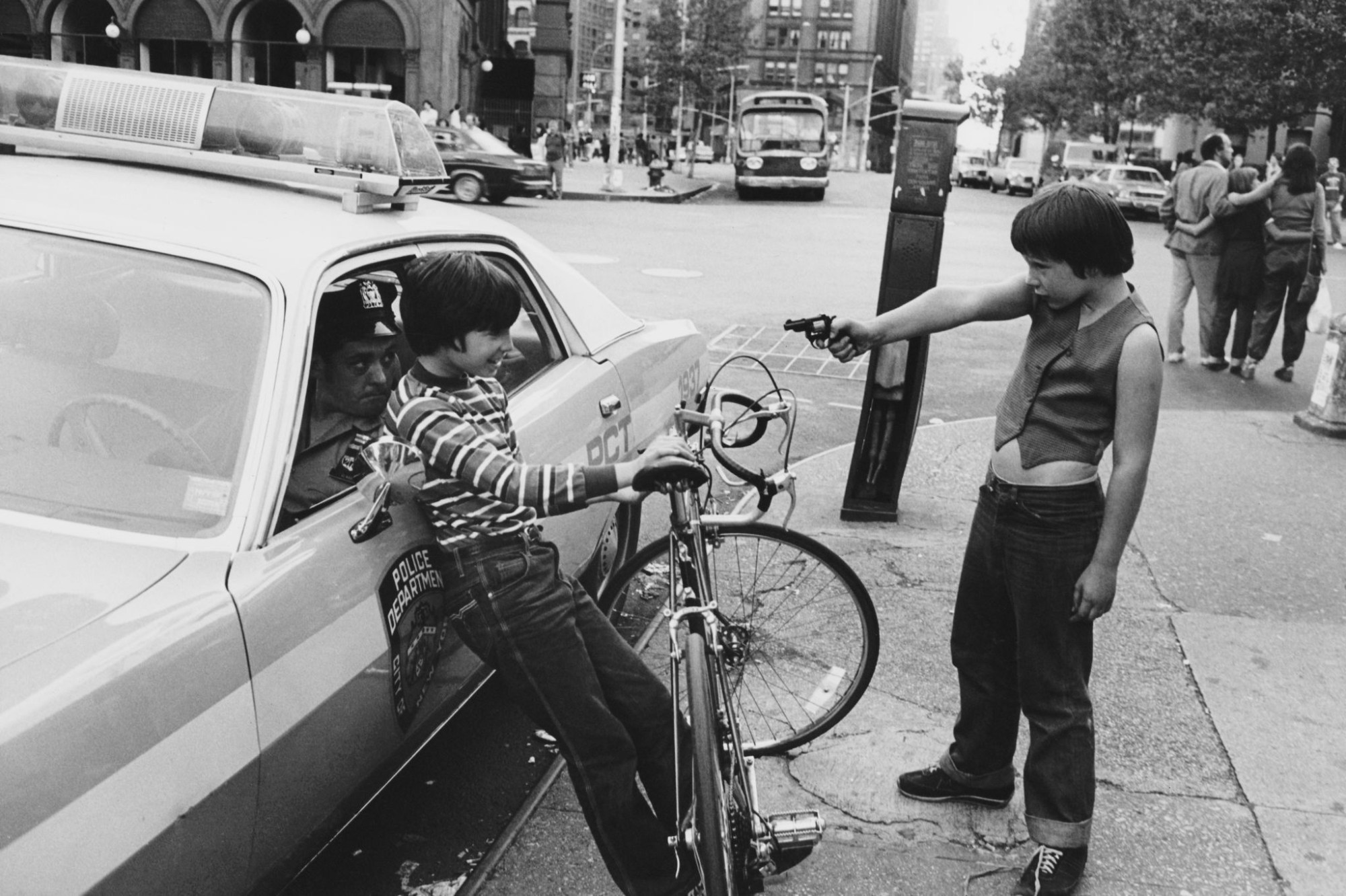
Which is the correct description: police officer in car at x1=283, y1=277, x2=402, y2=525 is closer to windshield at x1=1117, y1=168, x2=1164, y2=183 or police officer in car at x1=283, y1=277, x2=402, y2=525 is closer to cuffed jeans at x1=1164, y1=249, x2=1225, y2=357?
cuffed jeans at x1=1164, y1=249, x2=1225, y2=357

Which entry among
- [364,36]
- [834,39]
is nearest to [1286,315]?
[364,36]

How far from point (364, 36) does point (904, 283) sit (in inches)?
1309

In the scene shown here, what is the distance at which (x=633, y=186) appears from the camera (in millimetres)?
36094

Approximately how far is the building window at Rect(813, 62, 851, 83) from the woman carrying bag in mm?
122048

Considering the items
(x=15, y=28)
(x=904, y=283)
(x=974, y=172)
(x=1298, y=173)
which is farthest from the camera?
(x=974, y=172)

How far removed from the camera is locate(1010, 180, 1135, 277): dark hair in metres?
2.83

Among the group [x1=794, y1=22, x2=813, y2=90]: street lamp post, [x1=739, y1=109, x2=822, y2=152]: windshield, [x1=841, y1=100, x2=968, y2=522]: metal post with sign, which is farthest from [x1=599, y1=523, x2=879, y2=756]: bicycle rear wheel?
[x1=794, y1=22, x2=813, y2=90]: street lamp post

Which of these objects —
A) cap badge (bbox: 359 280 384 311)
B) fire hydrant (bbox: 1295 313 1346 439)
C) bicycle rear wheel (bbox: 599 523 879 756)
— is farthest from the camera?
fire hydrant (bbox: 1295 313 1346 439)

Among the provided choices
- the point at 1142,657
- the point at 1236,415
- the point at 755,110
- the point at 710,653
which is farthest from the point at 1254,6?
the point at 710,653

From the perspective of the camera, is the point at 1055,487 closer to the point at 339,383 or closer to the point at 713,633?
the point at 713,633

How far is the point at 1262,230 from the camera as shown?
395 inches

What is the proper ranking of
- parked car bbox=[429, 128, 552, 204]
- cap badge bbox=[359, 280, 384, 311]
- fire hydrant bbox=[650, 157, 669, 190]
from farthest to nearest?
fire hydrant bbox=[650, 157, 669, 190] → parked car bbox=[429, 128, 552, 204] → cap badge bbox=[359, 280, 384, 311]

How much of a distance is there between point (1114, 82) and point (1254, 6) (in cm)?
1472

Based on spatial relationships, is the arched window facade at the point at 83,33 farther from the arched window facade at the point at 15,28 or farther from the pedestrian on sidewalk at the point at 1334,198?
the pedestrian on sidewalk at the point at 1334,198
